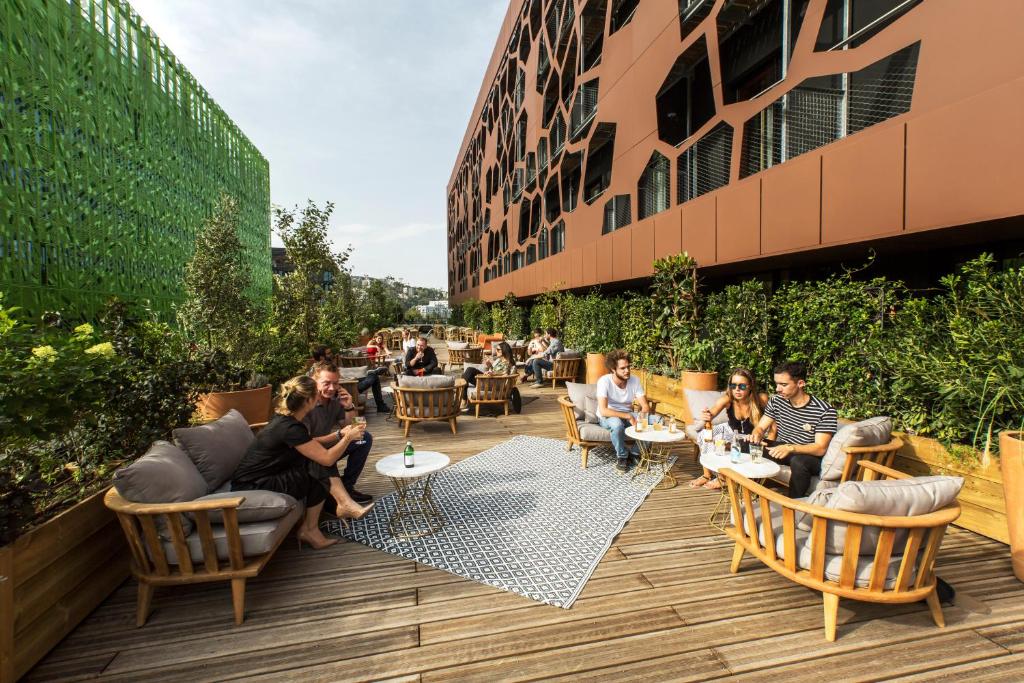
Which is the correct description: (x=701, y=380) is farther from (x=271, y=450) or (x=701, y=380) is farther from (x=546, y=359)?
(x=271, y=450)

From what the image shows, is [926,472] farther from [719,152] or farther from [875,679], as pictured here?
[719,152]

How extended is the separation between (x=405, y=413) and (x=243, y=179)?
36787 millimetres

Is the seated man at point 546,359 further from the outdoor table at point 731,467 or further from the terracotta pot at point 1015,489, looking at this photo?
the terracotta pot at point 1015,489

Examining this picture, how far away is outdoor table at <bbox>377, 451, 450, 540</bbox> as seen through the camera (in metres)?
3.90

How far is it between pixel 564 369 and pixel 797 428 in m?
7.37

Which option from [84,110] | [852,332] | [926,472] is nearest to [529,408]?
[852,332]

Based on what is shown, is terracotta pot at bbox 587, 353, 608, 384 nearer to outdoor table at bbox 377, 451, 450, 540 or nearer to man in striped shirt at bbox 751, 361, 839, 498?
man in striped shirt at bbox 751, 361, 839, 498

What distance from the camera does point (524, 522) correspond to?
4094 millimetres

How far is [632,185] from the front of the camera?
11.5 metres

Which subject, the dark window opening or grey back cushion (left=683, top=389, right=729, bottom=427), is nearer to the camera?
grey back cushion (left=683, top=389, right=729, bottom=427)

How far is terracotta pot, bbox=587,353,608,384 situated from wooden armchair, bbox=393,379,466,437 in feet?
15.1

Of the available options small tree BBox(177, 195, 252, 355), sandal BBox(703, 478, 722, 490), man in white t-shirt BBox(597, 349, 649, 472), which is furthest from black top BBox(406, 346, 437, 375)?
sandal BBox(703, 478, 722, 490)

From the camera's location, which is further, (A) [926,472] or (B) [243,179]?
(B) [243,179]

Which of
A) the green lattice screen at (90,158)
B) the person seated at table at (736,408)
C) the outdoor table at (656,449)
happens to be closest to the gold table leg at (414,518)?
the outdoor table at (656,449)
